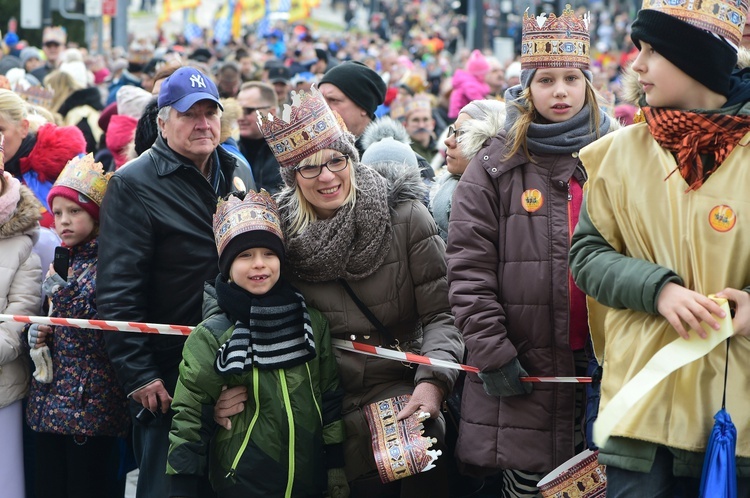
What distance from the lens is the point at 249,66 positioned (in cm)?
1692

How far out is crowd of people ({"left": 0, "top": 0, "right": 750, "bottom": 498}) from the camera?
334 centimetres

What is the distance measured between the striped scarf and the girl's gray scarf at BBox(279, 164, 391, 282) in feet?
0.66

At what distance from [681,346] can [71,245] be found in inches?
127

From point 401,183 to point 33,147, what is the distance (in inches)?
115

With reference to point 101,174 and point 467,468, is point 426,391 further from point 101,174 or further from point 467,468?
point 101,174

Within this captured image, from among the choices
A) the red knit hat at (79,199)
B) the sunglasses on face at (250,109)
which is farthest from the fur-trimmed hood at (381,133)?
the sunglasses on face at (250,109)

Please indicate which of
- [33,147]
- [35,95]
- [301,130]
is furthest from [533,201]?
[35,95]

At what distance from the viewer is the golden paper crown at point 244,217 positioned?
4547mm

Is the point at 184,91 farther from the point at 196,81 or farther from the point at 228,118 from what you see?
the point at 228,118

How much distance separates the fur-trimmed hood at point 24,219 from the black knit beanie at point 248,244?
1385mm

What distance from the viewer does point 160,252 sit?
194 inches

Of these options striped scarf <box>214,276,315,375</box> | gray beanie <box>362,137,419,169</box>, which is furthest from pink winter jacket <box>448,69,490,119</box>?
striped scarf <box>214,276,315,375</box>

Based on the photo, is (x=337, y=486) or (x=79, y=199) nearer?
(x=337, y=486)

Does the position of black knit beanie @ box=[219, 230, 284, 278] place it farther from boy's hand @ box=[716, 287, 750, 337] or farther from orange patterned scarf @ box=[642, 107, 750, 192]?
boy's hand @ box=[716, 287, 750, 337]
